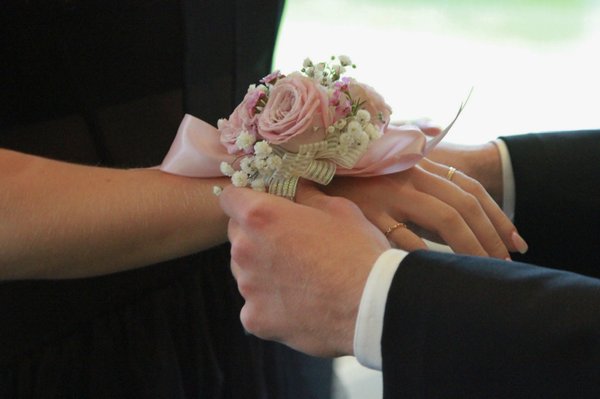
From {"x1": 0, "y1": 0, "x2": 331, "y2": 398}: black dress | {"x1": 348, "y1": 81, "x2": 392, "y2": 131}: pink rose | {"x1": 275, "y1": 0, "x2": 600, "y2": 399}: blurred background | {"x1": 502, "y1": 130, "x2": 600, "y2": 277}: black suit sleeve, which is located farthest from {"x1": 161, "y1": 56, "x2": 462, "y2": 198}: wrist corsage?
{"x1": 275, "y1": 0, "x2": 600, "y2": 399}: blurred background

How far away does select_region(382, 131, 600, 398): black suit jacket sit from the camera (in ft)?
1.41

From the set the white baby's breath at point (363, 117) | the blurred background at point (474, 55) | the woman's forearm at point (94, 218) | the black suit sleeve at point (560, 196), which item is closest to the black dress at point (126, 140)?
the woman's forearm at point (94, 218)

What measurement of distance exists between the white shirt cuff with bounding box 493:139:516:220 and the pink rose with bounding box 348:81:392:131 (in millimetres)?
249

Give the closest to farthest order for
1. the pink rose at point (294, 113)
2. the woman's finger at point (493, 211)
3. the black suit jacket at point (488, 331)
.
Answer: the black suit jacket at point (488, 331)
the pink rose at point (294, 113)
the woman's finger at point (493, 211)

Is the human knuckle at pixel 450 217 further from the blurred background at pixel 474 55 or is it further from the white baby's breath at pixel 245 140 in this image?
the blurred background at pixel 474 55

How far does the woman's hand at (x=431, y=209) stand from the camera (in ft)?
2.10

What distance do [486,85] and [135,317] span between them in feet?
3.42

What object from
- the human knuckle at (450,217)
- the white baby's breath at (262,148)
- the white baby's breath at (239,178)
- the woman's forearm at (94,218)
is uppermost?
the white baby's breath at (262,148)

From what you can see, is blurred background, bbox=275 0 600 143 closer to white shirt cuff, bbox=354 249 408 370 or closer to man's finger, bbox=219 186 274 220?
man's finger, bbox=219 186 274 220

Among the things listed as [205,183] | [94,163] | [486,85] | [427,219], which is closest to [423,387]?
[427,219]

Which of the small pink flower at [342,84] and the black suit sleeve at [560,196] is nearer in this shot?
the small pink flower at [342,84]

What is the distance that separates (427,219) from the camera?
0.65 m

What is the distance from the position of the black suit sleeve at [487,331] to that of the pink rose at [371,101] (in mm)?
206

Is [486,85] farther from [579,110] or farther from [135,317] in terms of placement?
[135,317]
